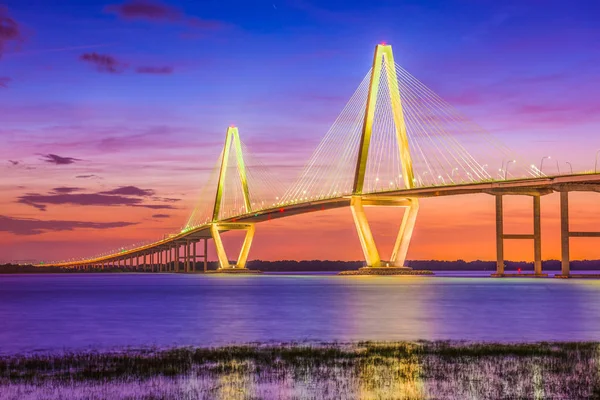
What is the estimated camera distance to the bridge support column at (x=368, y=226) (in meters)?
83.6

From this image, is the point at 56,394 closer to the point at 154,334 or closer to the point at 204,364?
the point at 204,364

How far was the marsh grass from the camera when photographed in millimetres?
16062

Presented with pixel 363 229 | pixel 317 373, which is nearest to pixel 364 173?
pixel 363 229

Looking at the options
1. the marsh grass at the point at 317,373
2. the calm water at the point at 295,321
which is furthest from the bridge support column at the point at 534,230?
the marsh grass at the point at 317,373

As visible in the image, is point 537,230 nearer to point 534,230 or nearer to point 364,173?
point 534,230

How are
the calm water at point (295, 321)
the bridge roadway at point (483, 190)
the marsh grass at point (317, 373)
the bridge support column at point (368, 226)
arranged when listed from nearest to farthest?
the marsh grass at point (317, 373)
the calm water at point (295, 321)
the bridge roadway at point (483, 190)
the bridge support column at point (368, 226)

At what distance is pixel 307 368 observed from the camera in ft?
63.0

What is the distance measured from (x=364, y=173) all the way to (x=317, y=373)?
6398cm

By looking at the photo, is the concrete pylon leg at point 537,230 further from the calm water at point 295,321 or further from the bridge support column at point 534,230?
the calm water at point 295,321

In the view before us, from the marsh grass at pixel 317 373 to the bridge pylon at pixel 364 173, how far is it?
54710mm

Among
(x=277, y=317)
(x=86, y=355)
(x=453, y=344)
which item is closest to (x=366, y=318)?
(x=277, y=317)

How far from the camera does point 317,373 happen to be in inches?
726

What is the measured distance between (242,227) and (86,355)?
319ft

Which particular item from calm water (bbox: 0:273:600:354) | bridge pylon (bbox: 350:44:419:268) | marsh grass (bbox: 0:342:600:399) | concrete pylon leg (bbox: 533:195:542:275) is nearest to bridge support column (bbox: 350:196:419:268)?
bridge pylon (bbox: 350:44:419:268)
